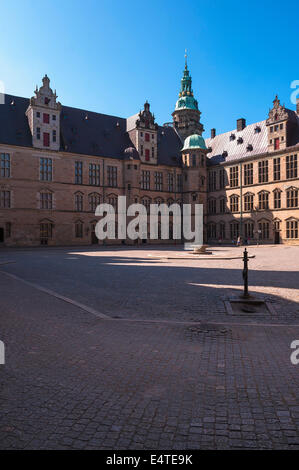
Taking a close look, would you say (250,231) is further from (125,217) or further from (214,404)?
(214,404)

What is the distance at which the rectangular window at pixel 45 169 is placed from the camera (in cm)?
4653

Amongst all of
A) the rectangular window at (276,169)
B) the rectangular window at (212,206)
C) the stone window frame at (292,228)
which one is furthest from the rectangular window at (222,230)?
the stone window frame at (292,228)

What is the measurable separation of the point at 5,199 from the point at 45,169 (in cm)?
677

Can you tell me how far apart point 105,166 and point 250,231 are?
2435 centimetres

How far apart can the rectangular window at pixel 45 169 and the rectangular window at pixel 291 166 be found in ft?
107

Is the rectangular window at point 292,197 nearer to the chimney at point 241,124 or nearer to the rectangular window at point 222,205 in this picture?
the rectangular window at point 222,205

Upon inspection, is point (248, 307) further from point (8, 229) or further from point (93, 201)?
point (93, 201)

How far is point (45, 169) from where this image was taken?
4688 centimetres

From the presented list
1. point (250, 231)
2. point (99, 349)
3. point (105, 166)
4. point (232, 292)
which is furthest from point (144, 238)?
point (99, 349)

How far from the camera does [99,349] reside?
6480 millimetres

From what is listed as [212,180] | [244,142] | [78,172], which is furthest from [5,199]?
Answer: [244,142]

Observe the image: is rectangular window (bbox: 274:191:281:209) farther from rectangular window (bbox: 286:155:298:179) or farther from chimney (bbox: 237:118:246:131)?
chimney (bbox: 237:118:246:131)

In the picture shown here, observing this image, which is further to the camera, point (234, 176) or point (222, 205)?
point (222, 205)

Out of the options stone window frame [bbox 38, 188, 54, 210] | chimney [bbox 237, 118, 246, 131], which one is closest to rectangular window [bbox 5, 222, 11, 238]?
stone window frame [bbox 38, 188, 54, 210]
